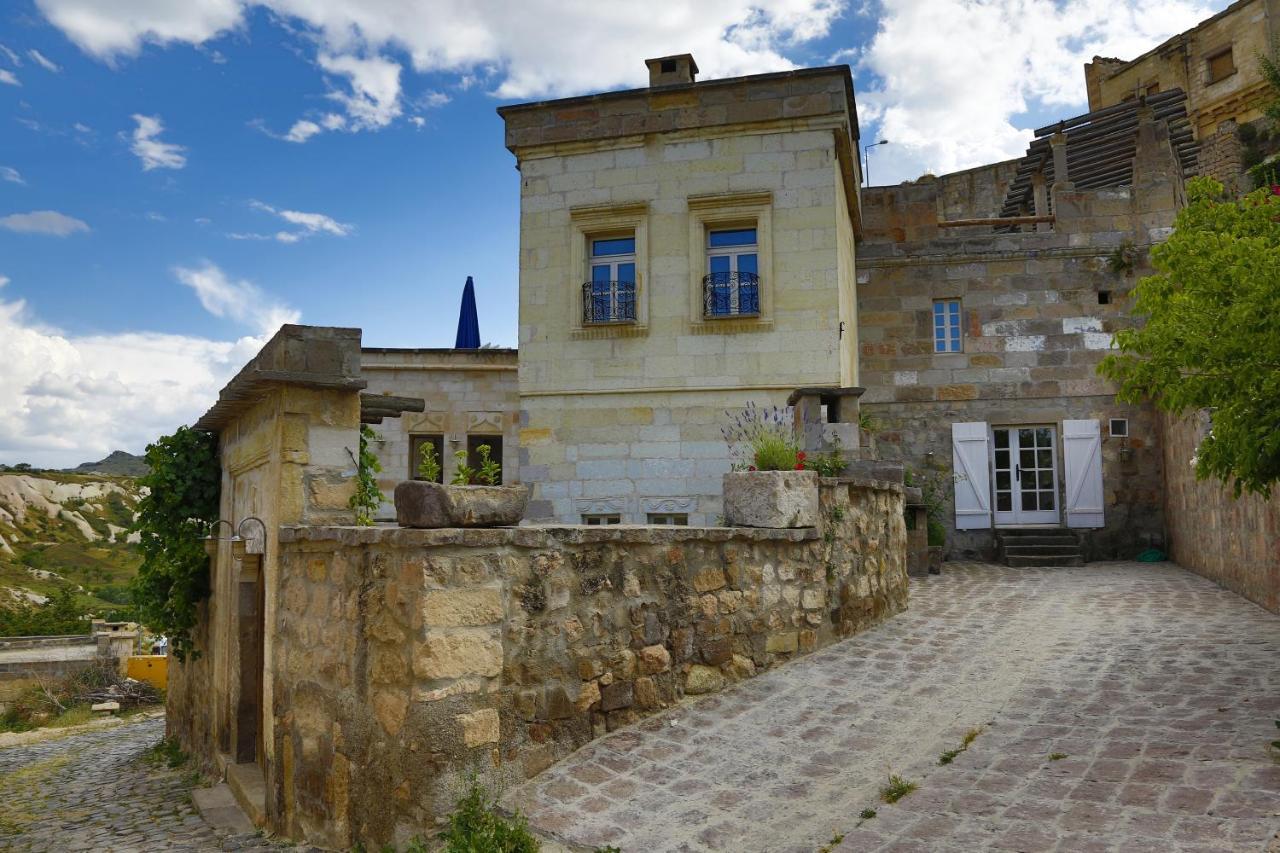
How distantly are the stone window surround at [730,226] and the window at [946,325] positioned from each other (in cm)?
440

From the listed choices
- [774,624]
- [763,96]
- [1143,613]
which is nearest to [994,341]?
[763,96]

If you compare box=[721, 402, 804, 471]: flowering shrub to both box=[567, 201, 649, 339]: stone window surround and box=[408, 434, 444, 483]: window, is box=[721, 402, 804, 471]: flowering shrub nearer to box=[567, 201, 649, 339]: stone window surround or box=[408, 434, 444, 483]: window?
box=[567, 201, 649, 339]: stone window surround

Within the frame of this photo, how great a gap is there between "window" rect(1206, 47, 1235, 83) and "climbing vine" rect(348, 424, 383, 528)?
104 ft

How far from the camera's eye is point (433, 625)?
4.16m

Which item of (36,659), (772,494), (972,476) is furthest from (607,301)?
(36,659)

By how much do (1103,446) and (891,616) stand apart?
770 cm

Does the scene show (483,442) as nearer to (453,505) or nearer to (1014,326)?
(1014,326)

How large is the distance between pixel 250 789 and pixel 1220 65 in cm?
3375

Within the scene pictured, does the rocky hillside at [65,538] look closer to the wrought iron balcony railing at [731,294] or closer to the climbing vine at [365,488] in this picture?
the wrought iron balcony railing at [731,294]

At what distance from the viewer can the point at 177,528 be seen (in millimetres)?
7598

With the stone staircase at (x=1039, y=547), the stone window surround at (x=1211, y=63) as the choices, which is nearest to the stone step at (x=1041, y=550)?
the stone staircase at (x=1039, y=547)

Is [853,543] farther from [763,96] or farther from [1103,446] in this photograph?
[1103,446]

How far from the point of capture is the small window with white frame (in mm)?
11633

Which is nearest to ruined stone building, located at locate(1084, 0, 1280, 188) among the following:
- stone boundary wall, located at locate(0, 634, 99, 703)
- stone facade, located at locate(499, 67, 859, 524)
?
stone facade, located at locate(499, 67, 859, 524)
